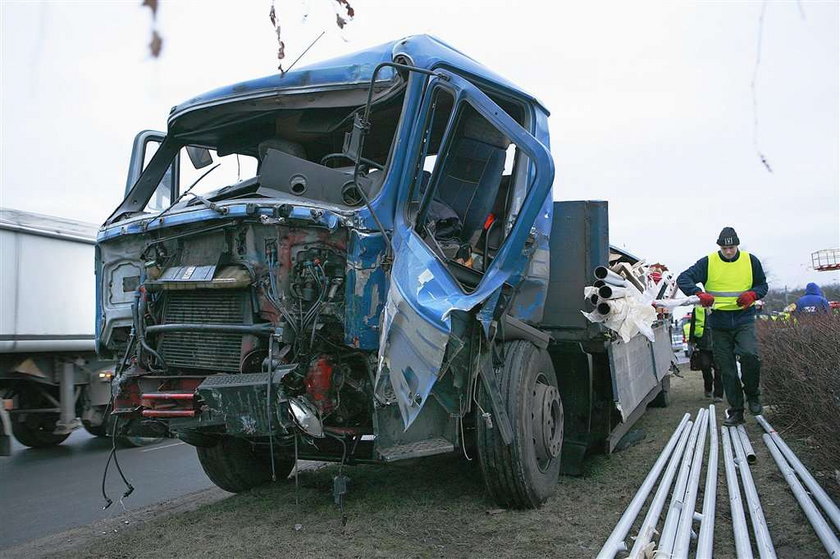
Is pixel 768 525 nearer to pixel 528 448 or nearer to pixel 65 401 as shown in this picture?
pixel 528 448

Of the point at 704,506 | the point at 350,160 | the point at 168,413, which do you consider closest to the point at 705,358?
the point at 704,506

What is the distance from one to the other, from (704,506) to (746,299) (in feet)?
10.3

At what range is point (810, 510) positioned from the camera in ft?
11.2

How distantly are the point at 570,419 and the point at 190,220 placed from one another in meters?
3.04

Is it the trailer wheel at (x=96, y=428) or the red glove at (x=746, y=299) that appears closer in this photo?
the red glove at (x=746, y=299)

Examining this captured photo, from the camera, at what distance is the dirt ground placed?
3539 millimetres

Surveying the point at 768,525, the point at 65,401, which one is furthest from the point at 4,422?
the point at 768,525

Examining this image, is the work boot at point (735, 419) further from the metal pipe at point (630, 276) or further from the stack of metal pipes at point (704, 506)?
the metal pipe at point (630, 276)

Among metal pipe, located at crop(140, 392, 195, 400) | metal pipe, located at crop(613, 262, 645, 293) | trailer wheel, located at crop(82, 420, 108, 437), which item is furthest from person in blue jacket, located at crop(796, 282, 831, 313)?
trailer wheel, located at crop(82, 420, 108, 437)

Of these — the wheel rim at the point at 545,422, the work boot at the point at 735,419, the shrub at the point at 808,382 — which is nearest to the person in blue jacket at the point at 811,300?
the shrub at the point at 808,382

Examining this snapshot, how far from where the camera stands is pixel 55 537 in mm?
4672

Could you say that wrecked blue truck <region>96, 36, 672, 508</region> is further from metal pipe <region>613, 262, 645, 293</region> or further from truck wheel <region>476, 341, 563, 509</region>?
metal pipe <region>613, 262, 645, 293</region>

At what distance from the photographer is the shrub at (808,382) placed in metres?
4.00

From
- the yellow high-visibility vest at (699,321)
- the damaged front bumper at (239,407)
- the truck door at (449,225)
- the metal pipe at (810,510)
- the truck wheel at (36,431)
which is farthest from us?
the yellow high-visibility vest at (699,321)
